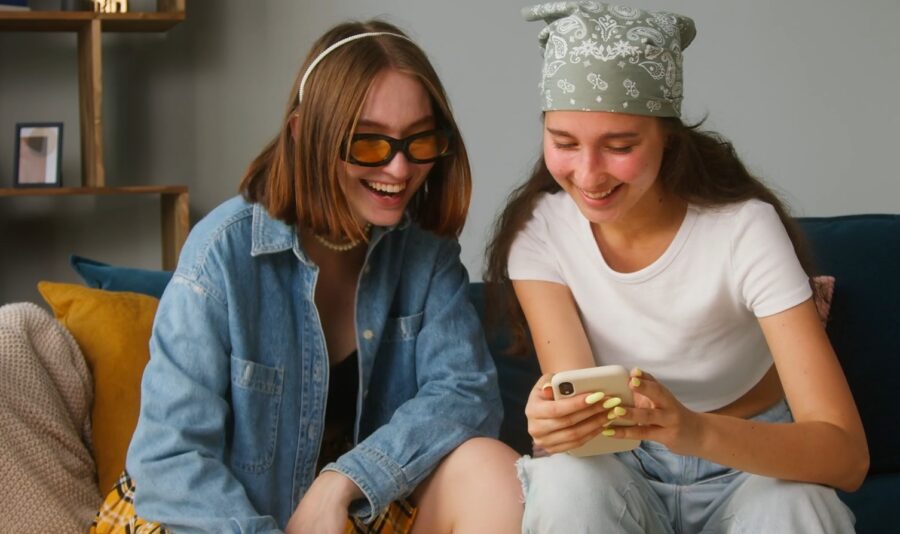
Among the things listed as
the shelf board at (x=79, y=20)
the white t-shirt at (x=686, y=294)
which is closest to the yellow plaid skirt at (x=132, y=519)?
the white t-shirt at (x=686, y=294)

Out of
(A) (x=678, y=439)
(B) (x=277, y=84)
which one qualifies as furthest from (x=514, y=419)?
(B) (x=277, y=84)

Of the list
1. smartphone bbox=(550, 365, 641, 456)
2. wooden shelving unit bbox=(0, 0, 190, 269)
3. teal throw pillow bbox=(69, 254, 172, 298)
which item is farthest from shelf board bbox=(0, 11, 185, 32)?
smartphone bbox=(550, 365, 641, 456)

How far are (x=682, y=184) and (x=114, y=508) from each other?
101cm

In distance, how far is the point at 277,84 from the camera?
3.02 metres

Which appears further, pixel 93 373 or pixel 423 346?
pixel 93 373

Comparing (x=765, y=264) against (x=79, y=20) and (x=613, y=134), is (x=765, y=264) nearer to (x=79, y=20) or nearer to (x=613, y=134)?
(x=613, y=134)

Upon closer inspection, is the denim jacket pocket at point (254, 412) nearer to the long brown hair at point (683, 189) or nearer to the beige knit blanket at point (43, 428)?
the beige knit blanket at point (43, 428)

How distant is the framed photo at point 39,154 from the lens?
110 inches

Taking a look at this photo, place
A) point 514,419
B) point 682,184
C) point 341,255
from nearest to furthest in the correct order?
point 682,184 → point 341,255 → point 514,419

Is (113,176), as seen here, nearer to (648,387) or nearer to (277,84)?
(277,84)

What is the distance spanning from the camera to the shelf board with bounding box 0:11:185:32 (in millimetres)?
2670

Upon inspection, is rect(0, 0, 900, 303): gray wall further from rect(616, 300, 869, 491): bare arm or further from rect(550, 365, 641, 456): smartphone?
rect(550, 365, 641, 456): smartphone

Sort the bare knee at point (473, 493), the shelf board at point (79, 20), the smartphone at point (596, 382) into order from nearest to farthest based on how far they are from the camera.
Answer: the smartphone at point (596, 382) < the bare knee at point (473, 493) < the shelf board at point (79, 20)

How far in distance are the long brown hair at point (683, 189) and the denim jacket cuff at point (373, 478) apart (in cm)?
38
